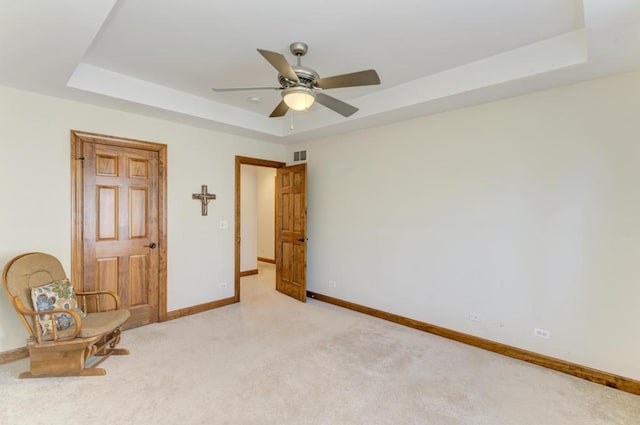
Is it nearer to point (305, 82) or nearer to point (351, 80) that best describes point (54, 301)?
point (305, 82)

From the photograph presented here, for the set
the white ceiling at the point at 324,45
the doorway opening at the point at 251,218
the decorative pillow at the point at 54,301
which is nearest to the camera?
the white ceiling at the point at 324,45

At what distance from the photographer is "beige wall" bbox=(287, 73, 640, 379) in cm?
263

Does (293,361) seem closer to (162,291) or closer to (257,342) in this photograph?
(257,342)

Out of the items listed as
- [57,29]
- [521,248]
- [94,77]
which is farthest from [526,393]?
[94,77]

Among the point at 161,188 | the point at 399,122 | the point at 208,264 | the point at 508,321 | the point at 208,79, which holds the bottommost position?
the point at 508,321

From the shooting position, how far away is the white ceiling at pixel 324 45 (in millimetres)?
2076

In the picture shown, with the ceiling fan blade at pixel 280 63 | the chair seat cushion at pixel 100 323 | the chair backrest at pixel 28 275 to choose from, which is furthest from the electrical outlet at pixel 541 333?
the chair backrest at pixel 28 275

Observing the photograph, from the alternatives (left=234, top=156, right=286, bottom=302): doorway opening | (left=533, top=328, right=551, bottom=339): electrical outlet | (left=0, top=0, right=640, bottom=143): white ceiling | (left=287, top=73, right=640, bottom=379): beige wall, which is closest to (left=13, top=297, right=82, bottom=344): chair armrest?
(left=0, top=0, right=640, bottom=143): white ceiling

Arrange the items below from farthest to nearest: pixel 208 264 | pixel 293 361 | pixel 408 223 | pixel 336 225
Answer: pixel 336 225 < pixel 208 264 < pixel 408 223 < pixel 293 361

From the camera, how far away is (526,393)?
2521 mm

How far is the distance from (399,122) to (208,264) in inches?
129

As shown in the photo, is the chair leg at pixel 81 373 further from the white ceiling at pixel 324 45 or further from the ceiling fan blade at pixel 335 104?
the ceiling fan blade at pixel 335 104

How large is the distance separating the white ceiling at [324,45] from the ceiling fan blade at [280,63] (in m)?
0.41

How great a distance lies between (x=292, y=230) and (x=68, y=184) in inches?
116
